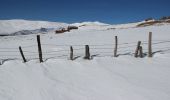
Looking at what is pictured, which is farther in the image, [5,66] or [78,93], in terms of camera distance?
[5,66]

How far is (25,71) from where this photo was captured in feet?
40.9

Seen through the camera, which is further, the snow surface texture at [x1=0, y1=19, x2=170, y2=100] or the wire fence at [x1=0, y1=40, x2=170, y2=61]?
the wire fence at [x1=0, y1=40, x2=170, y2=61]

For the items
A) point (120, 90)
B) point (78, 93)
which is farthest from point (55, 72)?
point (120, 90)

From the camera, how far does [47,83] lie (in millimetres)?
10680

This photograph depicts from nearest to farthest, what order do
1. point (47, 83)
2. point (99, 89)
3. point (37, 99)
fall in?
point (37, 99) < point (99, 89) < point (47, 83)

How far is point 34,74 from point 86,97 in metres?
3.62

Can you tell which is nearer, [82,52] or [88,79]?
[88,79]

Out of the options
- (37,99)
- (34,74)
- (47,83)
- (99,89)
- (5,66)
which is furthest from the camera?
(5,66)

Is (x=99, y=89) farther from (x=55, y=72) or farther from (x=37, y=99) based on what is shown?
(x=55, y=72)

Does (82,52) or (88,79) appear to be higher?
(82,52)

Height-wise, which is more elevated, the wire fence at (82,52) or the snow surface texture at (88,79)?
the wire fence at (82,52)

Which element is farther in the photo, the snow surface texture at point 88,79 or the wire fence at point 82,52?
the wire fence at point 82,52

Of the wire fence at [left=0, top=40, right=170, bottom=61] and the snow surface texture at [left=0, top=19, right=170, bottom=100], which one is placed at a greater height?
the wire fence at [left=0, top=40, right=170, bottom=61]

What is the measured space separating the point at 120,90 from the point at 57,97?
2.33 meters
